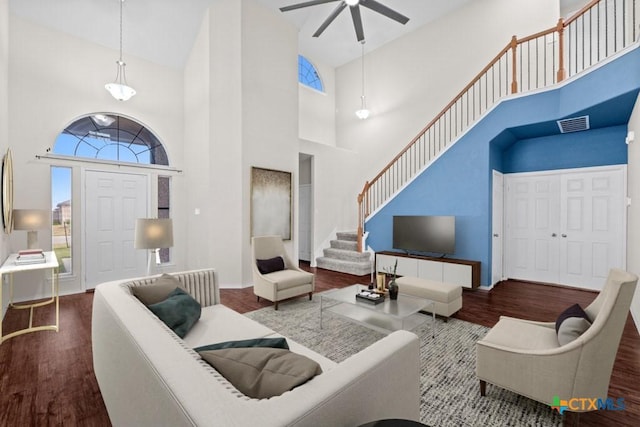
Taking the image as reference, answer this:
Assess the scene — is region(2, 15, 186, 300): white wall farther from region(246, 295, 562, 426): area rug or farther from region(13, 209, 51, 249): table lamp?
region(246, 295, 562, 426): area rug

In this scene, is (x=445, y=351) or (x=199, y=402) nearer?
(x=199, y=402)

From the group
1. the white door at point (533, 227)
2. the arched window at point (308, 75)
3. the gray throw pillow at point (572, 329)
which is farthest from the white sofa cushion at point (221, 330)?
the arched window at point (308, 75)

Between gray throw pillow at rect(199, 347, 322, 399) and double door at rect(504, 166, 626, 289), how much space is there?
231 inches

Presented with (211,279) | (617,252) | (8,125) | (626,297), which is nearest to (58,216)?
(8,125)

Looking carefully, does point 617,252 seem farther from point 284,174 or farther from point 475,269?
point 284,174

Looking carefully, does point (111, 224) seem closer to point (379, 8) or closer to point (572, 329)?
point (379, 8)

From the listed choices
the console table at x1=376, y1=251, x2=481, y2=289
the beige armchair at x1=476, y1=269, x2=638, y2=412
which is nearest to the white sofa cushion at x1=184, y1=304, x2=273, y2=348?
the beige armchair at x1=476, y1=269, x2=638, y2=412

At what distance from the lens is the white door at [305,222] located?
7.31 m

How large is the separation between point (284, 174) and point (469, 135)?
339cm

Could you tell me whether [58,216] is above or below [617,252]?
above

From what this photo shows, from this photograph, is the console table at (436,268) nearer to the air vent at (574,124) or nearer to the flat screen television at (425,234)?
the flat screen television at (425,234)

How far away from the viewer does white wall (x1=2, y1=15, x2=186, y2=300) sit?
168 inches

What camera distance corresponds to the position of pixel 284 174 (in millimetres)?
5707

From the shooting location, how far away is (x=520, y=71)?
5547 mm
